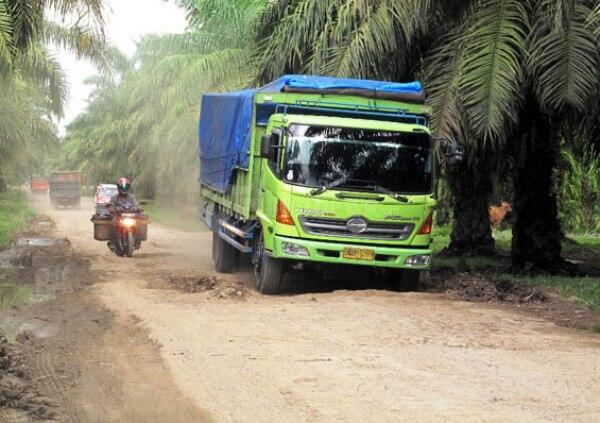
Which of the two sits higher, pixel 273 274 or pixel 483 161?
pixel 483 161

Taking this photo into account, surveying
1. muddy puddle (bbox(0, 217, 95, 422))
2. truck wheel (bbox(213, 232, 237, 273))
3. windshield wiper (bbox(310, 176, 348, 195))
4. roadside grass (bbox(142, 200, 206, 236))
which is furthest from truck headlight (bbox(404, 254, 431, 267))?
roadside grass (bbox(142, 200, 206, 236))

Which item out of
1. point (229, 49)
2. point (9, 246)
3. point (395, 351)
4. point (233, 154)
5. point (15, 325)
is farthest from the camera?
point (229, 49)

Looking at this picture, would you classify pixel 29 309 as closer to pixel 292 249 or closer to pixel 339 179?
pixel 292 249

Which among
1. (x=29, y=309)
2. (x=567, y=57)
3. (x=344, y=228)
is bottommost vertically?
(x=29, y=309)

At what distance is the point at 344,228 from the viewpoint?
1287 cm

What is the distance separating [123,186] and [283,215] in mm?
7203

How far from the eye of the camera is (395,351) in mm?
8781

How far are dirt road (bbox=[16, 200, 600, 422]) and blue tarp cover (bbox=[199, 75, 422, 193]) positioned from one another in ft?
9.33

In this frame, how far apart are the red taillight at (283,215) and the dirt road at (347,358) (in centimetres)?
105

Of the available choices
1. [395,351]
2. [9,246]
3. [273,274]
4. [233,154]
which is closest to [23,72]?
[9,246]

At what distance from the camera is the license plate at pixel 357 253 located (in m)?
12.8

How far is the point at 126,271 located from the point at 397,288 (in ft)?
17.1

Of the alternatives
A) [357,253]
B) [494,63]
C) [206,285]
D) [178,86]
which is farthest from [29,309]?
[178,86]

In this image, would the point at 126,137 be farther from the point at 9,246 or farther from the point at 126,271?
the point at 126,271
